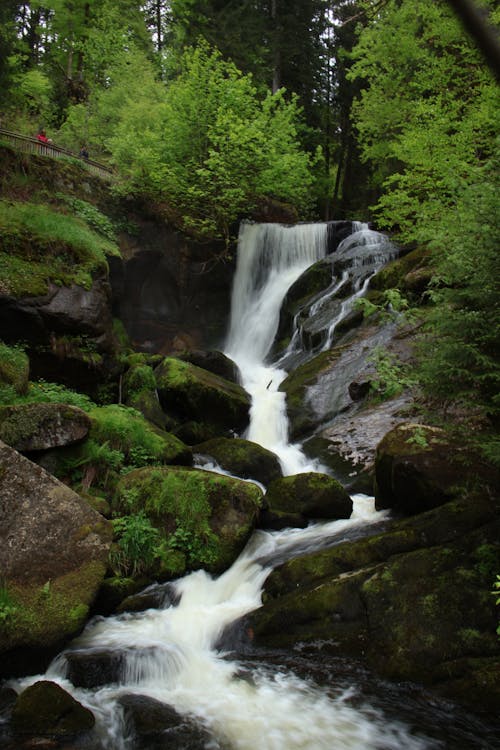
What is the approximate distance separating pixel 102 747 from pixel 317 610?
2.55 meters

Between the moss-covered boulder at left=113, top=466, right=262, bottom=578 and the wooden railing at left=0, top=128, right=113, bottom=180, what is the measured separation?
1214 cm

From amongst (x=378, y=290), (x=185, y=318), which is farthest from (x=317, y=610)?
(x=185, y=318)

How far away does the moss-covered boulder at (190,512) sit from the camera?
7.43 meters

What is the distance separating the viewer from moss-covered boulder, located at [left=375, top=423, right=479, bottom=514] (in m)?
6.96

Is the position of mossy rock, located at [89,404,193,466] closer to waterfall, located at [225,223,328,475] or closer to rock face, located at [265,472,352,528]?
rock face, located at [265,472,352,528]

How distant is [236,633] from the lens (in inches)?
249

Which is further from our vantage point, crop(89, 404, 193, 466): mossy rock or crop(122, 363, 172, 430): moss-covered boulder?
crop(122, 363, 172, 430): moss-covered boulder

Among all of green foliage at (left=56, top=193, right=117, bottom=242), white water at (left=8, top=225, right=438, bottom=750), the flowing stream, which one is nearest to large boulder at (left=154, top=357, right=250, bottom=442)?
white water at (left=8, top=225, right=438, bottom=750)

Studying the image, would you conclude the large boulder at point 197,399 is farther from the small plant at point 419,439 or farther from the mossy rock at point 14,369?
the small plant at point 419,439

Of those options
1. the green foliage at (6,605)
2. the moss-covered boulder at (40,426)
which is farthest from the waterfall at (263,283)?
the green foliage at (6,605)

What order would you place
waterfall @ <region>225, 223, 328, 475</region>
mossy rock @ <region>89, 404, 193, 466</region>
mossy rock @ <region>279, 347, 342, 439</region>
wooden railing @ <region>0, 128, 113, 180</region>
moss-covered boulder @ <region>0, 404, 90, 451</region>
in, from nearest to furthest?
moss-covered boulder @ <region>0, 404, 90, 451</region>, mossy rock @ <region>89, 404, 193, 466</region>, mossy rock @ <region>279, 347, 342, 439</region>, wooden railing @ <region>0, 128, 113, 180</region>, waterfall @ <region>225, 223, 328, 475</region>

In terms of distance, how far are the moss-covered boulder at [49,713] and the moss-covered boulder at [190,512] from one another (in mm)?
2446

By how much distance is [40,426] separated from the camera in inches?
313

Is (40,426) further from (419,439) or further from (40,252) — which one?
(40,252)
